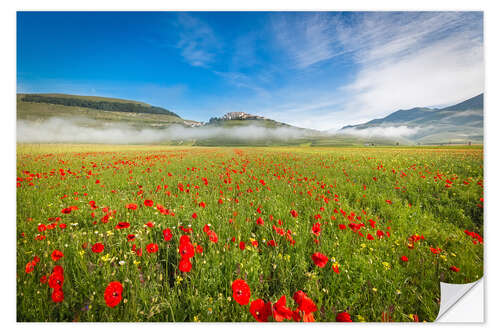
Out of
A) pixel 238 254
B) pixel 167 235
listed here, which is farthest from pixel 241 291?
pixel 167 235

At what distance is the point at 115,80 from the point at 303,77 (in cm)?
401

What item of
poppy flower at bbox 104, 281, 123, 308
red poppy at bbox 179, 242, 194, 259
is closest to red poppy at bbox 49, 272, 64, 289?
poppy flower at bbox 104, 281, 123, 308

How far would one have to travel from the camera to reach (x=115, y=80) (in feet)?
13.6

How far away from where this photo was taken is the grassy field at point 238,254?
161 centimetres

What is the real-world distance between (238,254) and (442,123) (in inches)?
212

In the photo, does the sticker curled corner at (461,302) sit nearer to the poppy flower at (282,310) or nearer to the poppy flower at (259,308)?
the poppy flower at (282,310)

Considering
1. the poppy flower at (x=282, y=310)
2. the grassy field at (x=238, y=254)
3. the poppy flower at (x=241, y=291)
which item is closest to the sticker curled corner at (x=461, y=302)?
the grassy field at (x=238, y=254)

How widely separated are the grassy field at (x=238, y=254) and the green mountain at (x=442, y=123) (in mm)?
394

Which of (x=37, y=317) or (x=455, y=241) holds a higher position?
(x=455, y=241)

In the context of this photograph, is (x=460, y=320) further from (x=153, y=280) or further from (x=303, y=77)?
(x=303, y=77)

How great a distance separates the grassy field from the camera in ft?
5.30

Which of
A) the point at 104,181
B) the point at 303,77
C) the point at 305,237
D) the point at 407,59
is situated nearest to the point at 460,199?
the point at 407,59

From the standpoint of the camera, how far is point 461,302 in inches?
88.7
